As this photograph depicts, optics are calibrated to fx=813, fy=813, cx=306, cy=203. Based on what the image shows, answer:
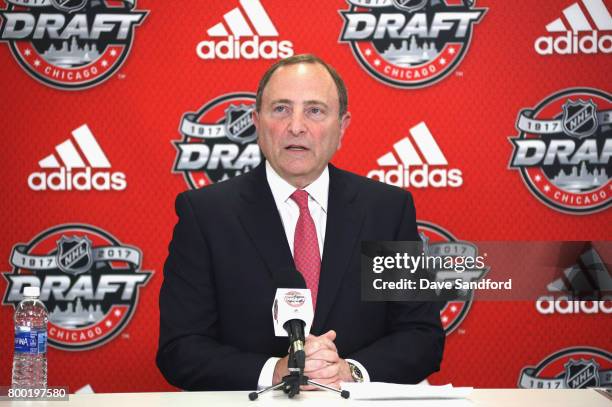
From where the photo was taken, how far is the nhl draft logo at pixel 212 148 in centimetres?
356

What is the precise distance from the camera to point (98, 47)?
11.7 ft

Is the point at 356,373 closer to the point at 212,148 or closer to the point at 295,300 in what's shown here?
the point at 295,300

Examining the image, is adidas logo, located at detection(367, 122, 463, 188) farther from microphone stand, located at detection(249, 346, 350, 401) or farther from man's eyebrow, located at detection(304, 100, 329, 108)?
microphone stand, located at detection(249, 346, 350, 401)

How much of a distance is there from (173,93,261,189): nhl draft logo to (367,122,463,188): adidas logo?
568mm

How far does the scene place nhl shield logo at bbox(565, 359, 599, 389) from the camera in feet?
11.7

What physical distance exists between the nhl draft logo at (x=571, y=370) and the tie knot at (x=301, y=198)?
1.55 meters

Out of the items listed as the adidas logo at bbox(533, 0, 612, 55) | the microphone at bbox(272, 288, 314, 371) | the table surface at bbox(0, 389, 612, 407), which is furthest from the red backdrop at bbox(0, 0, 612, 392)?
the microphone at bbox(272, 288, 314, 371)

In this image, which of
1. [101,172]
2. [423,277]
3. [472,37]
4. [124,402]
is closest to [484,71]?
[472,37]

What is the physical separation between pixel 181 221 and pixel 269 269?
1.07 feet

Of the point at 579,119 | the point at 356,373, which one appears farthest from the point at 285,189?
the point at 579,119

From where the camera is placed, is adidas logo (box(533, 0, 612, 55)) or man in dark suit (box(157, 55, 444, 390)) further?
adidas logo (box(533, 0, 612, 55))

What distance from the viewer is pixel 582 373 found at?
3.58 meters

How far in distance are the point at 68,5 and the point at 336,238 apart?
1.81 meters

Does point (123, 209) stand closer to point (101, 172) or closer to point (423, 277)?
point (101, 172)
